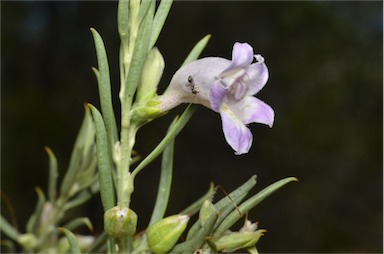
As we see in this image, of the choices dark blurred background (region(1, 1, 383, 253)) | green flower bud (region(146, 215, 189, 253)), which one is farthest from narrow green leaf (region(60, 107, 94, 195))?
dark blurred background (region(1, 1, 383, 253))

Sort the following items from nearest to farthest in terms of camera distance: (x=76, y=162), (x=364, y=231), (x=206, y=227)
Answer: (x=206, y=227)
(x=76, y=162)
(x=364, y=231)

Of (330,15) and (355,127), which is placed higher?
(330,15)

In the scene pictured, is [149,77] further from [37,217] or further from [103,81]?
[37,217]

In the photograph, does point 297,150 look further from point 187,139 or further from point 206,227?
point 206,227

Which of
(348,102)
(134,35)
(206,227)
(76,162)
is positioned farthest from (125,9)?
(348,102)

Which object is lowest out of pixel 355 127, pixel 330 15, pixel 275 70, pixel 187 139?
pixel 187 139

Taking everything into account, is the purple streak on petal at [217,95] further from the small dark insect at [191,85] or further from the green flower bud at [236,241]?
the green flower bud at [236,241]

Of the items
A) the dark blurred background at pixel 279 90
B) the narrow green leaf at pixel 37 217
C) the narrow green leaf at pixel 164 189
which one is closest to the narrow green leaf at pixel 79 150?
the narrow green leaf at pixel 37 217

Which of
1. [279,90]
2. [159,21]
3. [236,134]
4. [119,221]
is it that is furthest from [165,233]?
[279,90]
